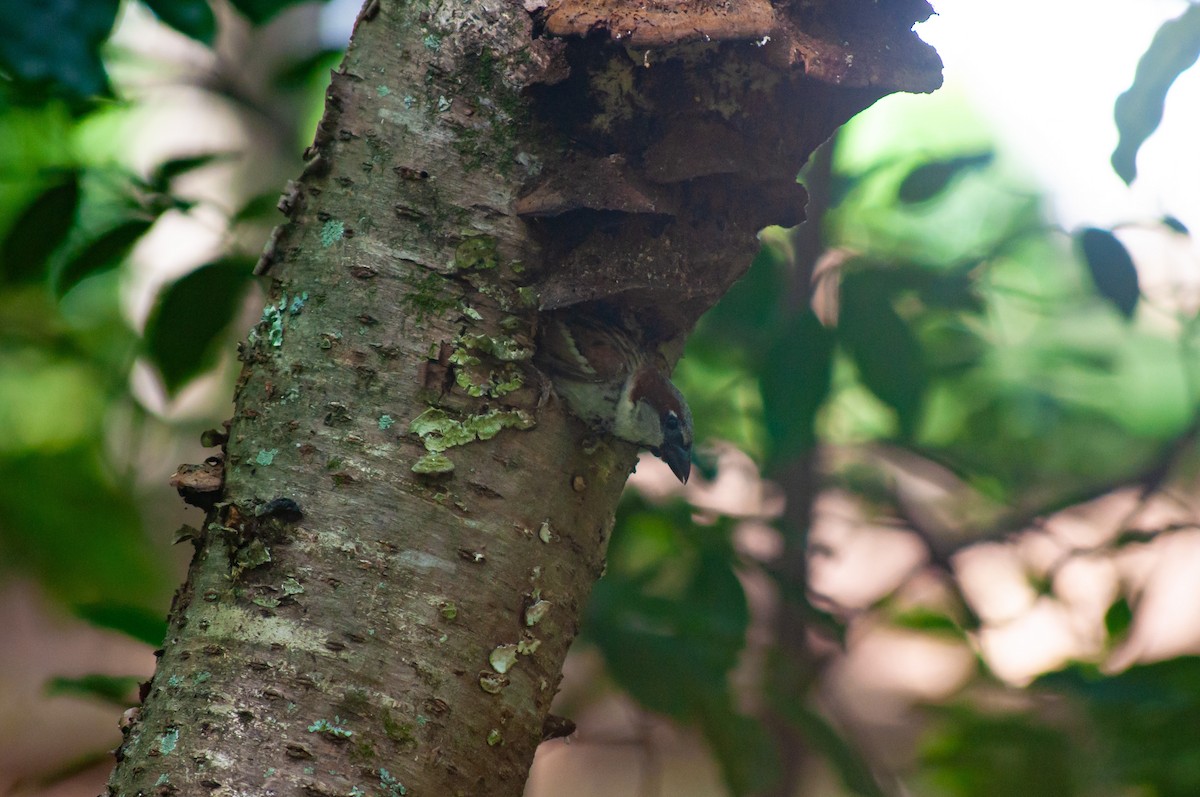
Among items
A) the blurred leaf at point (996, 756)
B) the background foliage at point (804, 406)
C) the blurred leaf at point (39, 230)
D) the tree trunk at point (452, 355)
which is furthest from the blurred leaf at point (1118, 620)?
the blurred leaf at point (39, 230)

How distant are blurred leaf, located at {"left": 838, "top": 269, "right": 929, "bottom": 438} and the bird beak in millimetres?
503

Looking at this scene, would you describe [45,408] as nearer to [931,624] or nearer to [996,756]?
[931,624]

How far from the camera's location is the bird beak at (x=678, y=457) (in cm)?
235

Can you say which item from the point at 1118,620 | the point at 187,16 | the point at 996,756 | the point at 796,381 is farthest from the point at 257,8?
the point at 996,756

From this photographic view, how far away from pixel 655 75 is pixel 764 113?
0.20 m

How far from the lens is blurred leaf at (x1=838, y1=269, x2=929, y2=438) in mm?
2361

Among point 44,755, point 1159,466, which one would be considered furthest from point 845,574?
point 44,755

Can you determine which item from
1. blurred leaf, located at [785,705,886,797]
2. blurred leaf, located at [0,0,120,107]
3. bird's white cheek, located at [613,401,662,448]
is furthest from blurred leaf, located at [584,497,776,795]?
blurred leaf, located at [0,0,120,107]

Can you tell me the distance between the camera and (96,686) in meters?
1.92

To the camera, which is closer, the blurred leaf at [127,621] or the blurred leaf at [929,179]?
the blurred leaf at [127,621]

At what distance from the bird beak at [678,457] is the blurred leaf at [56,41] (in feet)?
4.82

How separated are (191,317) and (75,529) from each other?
2.14m

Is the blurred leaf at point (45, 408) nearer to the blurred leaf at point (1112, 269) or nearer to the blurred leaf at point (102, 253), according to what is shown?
the blurred leaf at point (102, 253)

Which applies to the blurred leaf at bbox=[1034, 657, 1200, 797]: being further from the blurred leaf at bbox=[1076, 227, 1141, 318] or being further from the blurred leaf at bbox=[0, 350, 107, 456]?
the blurred leaf at bbox=[0, 350, 107, 456]
